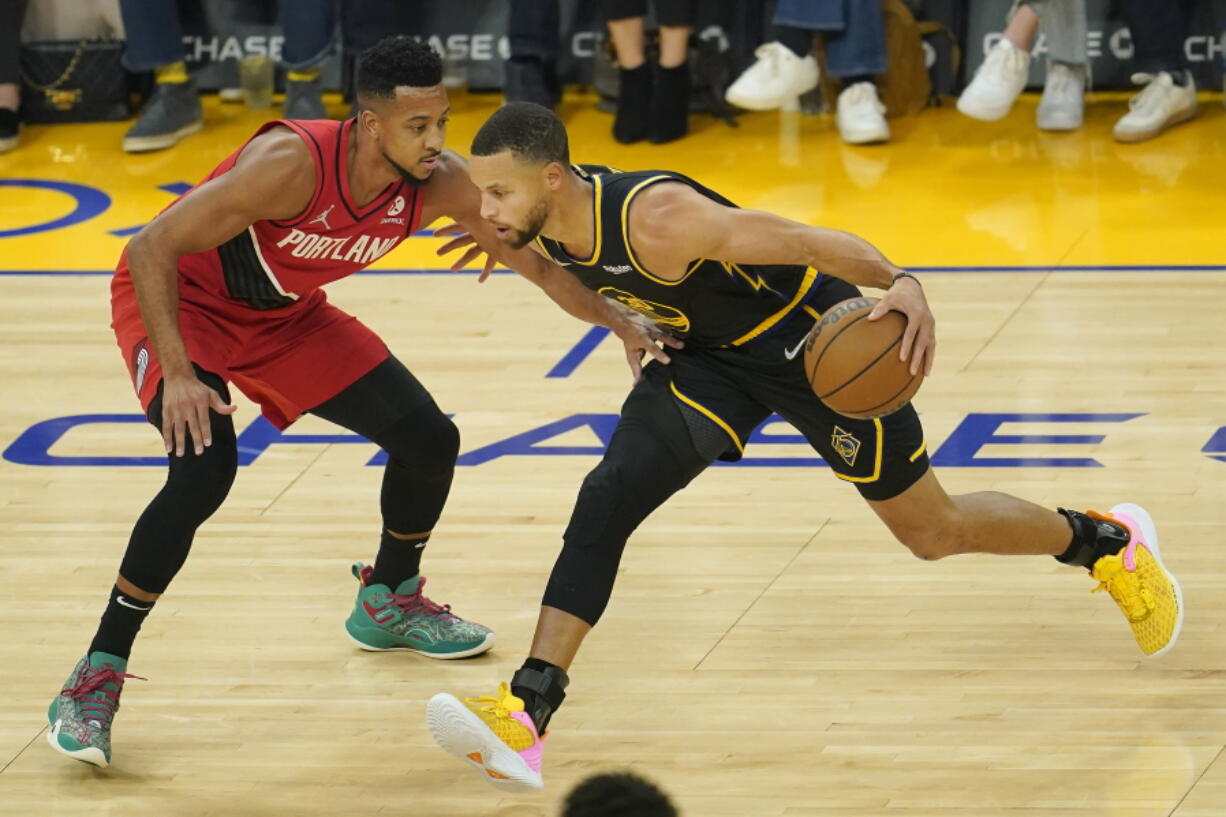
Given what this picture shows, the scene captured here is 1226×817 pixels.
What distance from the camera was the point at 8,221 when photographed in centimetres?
859

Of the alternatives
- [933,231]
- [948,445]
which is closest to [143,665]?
[948,445]

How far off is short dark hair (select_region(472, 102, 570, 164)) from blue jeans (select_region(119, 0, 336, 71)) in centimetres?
601

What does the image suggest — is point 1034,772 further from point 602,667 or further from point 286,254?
point 286,254

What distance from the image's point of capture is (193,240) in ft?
12.5

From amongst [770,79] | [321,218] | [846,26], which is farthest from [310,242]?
[846,26]

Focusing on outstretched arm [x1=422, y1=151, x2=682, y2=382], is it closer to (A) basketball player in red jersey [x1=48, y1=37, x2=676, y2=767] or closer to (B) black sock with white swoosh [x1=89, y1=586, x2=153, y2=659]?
(A) basketball player in red jersey [x1=48, y1=37, x2=676, y2=767]

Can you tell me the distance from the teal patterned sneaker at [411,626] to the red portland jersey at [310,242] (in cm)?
78

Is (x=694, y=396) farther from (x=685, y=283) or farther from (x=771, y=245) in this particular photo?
(x=771, y=245)

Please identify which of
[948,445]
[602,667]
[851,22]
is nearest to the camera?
[602,667]

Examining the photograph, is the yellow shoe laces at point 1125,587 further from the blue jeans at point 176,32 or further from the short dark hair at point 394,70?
the blue jeans at point 176,32

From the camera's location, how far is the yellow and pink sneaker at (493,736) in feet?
11.1

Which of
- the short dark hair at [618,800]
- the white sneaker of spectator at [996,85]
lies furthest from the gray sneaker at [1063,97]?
the short dark hair at [618,800]

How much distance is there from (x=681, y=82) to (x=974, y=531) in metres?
5.58

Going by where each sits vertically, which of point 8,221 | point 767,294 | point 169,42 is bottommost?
point 8,221
